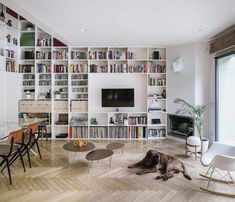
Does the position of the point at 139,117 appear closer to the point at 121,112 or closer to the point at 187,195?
the point at 121,112

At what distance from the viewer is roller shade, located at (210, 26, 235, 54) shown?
406 cm

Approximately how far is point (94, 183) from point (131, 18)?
2.71m

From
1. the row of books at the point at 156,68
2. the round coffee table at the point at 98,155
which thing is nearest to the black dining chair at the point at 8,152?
the round coffee table at the point at 98,155

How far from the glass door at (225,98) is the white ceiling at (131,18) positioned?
714 mm

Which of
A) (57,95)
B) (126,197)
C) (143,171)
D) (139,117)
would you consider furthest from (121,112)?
(126,197)

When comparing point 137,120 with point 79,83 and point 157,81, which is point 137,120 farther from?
point 79,83

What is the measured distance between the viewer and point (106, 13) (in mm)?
3328

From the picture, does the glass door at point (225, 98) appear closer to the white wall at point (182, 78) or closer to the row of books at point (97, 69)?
the white wall at point (182, 78)

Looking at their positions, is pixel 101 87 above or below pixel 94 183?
above

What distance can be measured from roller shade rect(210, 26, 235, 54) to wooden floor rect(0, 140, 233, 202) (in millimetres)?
2406

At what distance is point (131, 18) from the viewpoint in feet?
11.6

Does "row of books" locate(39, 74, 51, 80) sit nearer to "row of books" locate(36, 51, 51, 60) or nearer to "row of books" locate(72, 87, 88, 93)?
"row of books" locate(36, 51, 51, 60)

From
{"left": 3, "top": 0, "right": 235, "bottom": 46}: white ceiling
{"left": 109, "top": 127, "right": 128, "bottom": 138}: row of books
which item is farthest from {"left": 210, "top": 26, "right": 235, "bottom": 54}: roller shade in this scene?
{"left": 109, "top": 127, "right": 128, "bottom": 138}: row of books

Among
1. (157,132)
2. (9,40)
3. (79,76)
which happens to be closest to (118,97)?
(79,76)
